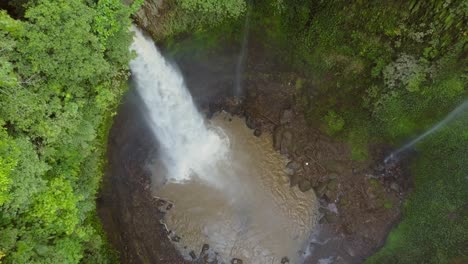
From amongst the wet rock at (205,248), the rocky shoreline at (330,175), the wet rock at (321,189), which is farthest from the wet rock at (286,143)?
the wet rock at (205,248)

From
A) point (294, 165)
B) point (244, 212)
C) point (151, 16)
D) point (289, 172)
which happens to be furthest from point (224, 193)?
point (151, 16)

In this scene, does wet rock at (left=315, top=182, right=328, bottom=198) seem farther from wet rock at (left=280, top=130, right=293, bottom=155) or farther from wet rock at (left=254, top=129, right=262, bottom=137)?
wet rock at (left=254, top=129, right=262, bottom=137)

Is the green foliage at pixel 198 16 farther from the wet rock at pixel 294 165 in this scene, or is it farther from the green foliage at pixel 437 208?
the green foliage at pixel 437 208

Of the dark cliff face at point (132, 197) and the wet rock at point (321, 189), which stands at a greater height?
the wet rock at point (321, 189)

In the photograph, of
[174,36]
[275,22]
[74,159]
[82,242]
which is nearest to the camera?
[74,159]

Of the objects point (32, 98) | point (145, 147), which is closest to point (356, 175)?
point (145, 147)

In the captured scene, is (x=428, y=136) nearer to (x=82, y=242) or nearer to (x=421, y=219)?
(x=421, y=219)
